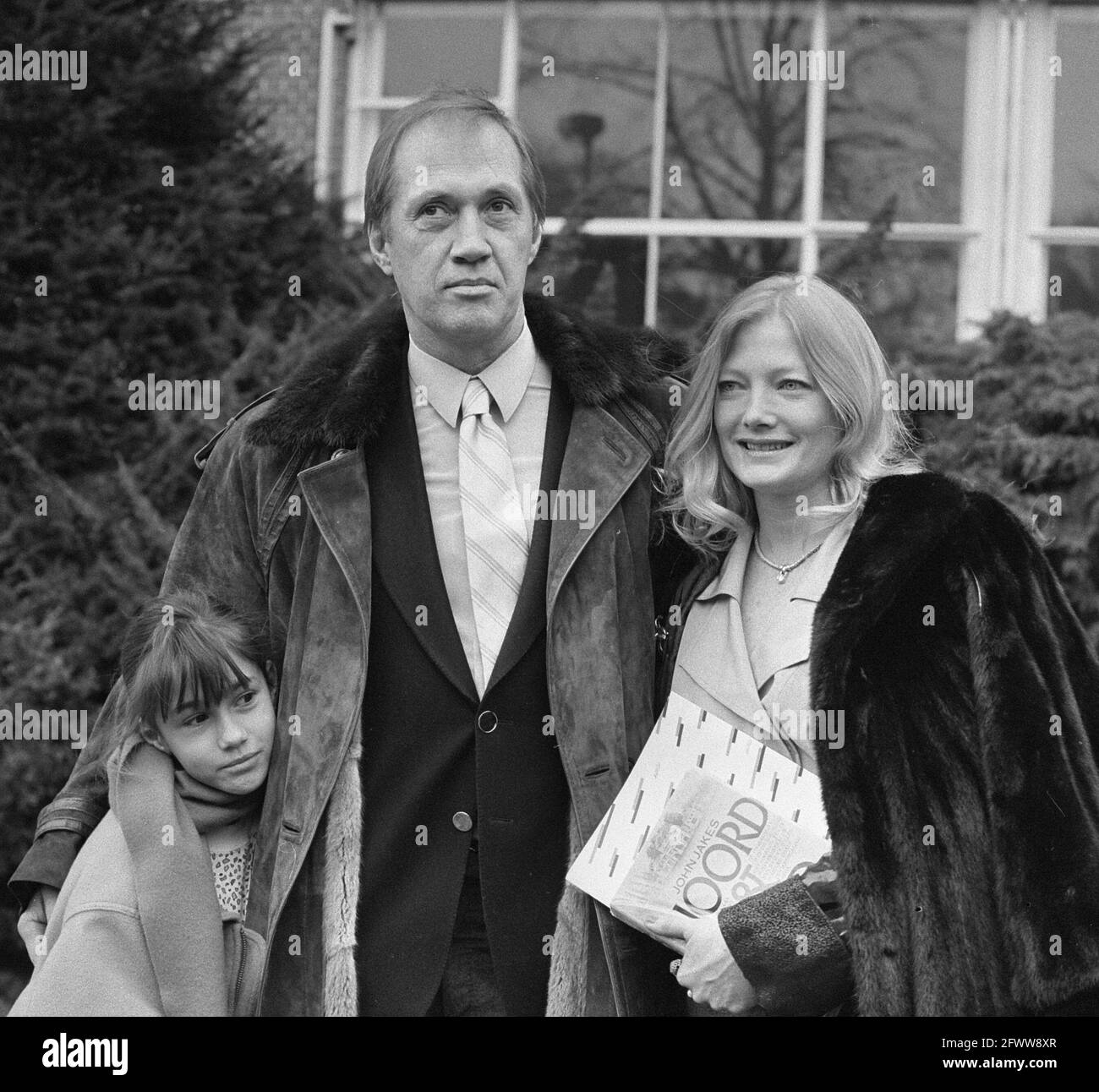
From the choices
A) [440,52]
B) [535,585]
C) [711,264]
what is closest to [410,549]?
[535,585]

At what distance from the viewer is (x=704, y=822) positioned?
9.51 ft

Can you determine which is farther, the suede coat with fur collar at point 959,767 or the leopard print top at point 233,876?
the leopard print top at point 233,876

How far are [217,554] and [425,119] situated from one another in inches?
41.3

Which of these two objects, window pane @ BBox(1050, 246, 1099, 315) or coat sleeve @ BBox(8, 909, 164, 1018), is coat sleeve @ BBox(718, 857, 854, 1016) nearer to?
coat sleeve @ BBox(8, 909, 164, 1018)

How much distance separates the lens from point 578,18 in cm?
859

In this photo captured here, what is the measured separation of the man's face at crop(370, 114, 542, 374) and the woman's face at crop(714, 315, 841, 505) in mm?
514

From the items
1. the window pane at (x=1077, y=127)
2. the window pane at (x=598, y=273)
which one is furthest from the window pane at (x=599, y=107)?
the window pane at (x=1077, y=127)

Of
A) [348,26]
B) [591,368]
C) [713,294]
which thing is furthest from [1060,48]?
[591,368]

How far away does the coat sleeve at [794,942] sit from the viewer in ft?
A: 9.16

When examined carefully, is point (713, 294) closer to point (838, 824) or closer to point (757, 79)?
point (757, 79)

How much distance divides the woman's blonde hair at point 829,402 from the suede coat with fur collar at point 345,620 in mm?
128

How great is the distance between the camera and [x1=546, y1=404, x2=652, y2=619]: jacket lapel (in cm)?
310

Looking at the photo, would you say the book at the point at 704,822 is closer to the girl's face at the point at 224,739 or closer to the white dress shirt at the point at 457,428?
the white dress shirt at the point at 457,428
